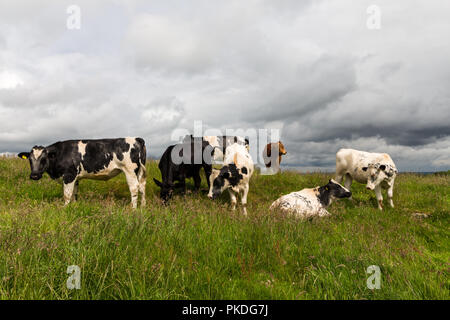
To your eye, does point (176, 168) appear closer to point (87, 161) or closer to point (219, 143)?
point (219, 143)

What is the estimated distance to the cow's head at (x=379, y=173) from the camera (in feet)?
33.9

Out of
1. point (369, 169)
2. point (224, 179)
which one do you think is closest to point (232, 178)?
point (224, 179)

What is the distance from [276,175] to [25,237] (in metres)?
11.8

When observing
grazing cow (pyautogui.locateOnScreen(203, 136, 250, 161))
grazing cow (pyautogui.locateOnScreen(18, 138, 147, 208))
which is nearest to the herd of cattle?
grazing cow (pyautogui.locateOnScreen(18, 138, 147, 208))

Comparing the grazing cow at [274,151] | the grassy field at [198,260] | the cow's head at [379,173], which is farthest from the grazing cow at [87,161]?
the grazing cow at [274,151]

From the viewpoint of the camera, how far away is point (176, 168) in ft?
34.4

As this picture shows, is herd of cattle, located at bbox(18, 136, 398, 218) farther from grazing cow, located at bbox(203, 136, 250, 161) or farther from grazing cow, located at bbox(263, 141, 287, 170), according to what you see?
grazing cow, located at bbox(263, 141, 287, 170)

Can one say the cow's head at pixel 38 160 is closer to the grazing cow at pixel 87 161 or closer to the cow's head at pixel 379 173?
the grazing cow at pixel 87 161

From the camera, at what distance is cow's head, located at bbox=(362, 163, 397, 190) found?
33.9ft

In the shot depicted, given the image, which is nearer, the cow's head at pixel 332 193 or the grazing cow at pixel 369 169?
the cow's head at pixel 332 193
